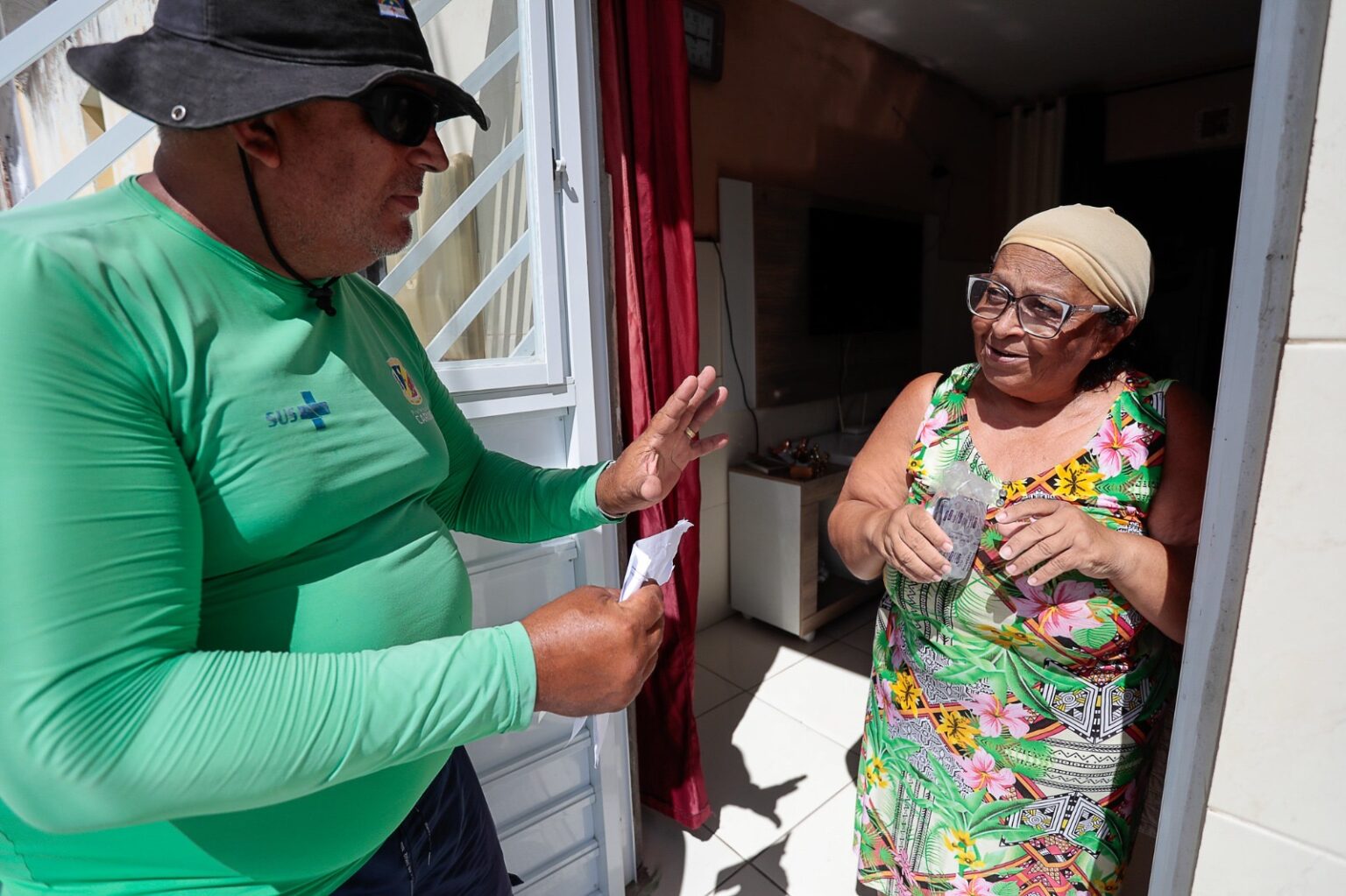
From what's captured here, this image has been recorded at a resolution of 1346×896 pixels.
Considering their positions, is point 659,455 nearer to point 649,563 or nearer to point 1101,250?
point 649,563

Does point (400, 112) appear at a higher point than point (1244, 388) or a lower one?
higher

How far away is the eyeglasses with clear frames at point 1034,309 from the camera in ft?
3.36

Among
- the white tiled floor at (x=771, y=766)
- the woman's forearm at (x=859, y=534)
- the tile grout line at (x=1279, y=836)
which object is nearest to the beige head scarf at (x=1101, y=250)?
the woman's forearm at (x=859, y=534)

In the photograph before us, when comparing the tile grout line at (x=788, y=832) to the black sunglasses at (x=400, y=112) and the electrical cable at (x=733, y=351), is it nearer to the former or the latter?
the electrical cable at (x=733, y=351)

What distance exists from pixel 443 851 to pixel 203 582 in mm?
531

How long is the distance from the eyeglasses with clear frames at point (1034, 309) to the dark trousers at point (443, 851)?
3.74ft

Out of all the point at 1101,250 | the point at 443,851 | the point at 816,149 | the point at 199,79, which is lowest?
the point at 443,851

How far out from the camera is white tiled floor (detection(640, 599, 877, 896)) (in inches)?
67.2

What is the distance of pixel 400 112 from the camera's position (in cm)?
61

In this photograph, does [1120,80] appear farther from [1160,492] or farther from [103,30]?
[103,30]

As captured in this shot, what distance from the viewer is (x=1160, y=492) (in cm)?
98

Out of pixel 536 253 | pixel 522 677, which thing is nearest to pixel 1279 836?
pixel 522 677

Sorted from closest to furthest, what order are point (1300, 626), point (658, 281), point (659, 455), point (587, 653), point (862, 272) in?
point (1300, 626), point (587, 653), point (659, 455), point (658, 281), point (862, 272)

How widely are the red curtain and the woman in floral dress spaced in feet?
2.11
